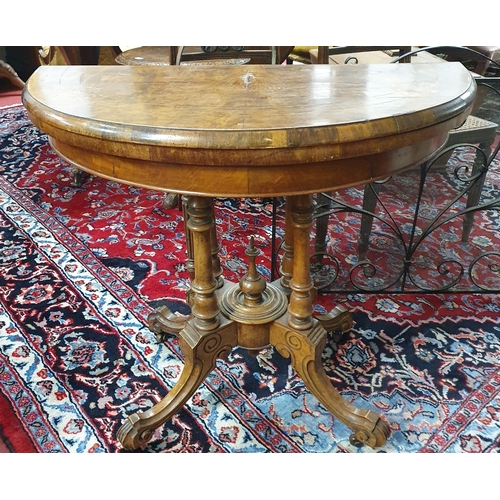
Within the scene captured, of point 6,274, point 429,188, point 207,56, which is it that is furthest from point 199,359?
point 207,56

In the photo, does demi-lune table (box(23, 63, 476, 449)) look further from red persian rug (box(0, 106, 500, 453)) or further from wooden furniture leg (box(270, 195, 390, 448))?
red persian rug (box(0, 106, 500, 453))

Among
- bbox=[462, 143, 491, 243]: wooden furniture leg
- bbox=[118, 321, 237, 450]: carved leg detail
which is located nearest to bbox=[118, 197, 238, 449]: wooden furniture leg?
bbox=[118, 321, 237, 450]: carved leg detail

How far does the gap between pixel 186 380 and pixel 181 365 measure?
0.22 meters

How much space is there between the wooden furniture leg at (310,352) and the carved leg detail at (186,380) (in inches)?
5.1

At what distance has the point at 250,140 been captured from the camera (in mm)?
668

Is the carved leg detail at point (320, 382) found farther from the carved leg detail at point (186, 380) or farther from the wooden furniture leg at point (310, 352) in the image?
the carved leg detail at point (186, 380)

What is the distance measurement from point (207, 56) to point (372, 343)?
127 cm

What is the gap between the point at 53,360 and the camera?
1.37 metres

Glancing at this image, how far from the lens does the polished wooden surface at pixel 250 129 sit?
2.24 ft

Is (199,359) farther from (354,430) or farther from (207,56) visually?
(207,56)

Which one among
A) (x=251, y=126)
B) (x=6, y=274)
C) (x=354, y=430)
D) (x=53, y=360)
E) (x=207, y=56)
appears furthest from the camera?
(x=207, y=56)

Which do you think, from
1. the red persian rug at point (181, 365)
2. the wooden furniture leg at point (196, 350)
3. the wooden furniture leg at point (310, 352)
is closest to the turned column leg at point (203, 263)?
the wooden furniture leg at point (196, 350)

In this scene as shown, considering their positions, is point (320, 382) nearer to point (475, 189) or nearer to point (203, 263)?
point (203, 263)

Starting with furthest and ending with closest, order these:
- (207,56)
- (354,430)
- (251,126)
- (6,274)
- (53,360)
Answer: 1. (207,56)
2. (6,274)
3. (53,360)
4. (354,430)
5. (251,126)
